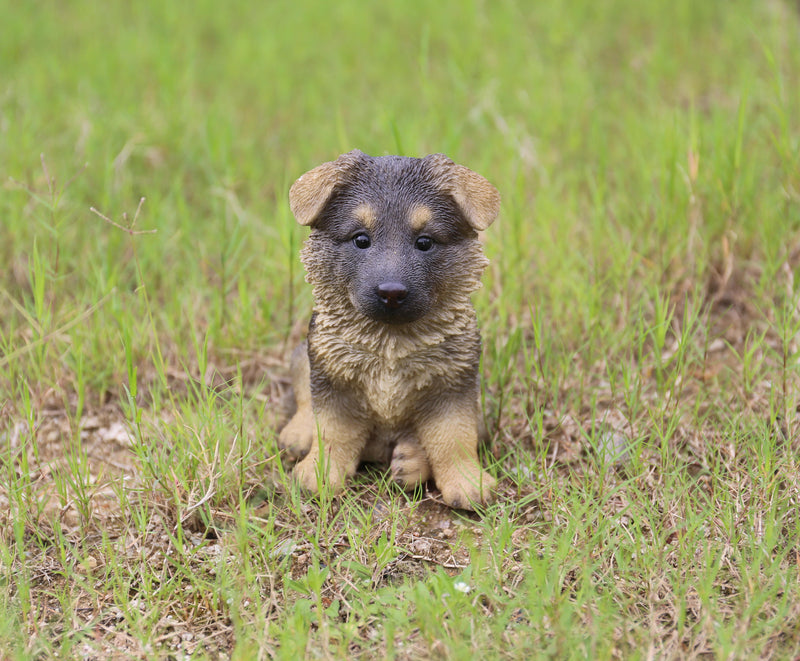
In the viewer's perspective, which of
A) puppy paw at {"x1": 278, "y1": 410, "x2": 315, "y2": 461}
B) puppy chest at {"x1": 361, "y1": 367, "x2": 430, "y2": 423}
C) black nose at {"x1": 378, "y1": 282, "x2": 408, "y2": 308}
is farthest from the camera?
puppy paw at {"x1": 278, "y1": 410, "x2": 315, "y2": 461}

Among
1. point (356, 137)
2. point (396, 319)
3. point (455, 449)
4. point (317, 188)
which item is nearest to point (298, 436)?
point (455, 449)

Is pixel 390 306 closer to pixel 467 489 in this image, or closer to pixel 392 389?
pixel 392 389

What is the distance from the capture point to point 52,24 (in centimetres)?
676

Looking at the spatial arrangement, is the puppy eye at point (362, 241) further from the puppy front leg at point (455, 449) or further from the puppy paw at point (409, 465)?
the puppy paw at point (409, 465)

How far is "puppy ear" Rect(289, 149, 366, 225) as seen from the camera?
9.43ft

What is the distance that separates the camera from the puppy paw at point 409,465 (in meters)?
3.14

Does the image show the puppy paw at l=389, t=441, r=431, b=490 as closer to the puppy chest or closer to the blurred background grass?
the puppy chest

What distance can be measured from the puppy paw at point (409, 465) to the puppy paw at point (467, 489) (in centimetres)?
9

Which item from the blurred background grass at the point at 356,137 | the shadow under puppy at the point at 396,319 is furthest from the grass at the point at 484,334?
the shadow under puppy at the point at 396,319

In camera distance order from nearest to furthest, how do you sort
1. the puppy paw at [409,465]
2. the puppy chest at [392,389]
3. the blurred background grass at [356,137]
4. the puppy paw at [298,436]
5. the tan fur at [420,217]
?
the tan fur at [420,217], the puppy chest at [392,389], the puppy paw at [409,465], the puppy paw at [298,436], the blurred background grass at [356,137]

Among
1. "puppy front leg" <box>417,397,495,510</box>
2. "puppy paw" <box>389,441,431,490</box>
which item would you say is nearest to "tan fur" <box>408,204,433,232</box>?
"puppy front leg" <box>417,397,495,510</box>

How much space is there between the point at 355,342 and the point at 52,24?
5.14 m

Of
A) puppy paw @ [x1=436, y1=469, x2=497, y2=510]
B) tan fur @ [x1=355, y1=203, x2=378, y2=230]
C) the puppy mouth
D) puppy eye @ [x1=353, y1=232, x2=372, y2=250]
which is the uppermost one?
tan fur @ [x1=355, y1=203, x2=378, y2=230]

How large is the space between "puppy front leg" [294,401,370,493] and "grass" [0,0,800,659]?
0.09 metres
